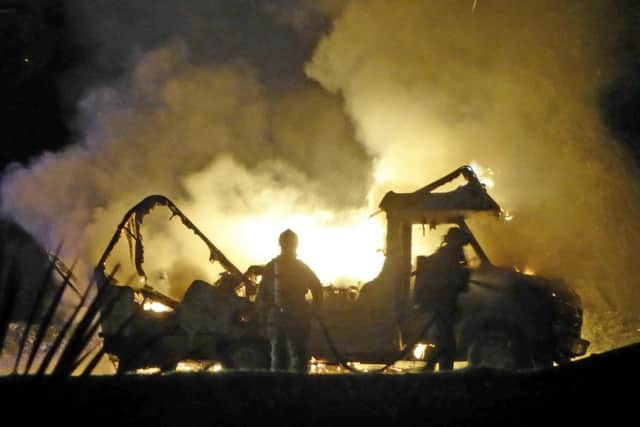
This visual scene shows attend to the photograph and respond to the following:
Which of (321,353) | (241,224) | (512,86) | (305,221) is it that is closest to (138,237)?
(321,353)


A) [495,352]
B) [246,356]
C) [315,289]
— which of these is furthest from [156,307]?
[495,352]

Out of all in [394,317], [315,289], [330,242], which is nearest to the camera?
[315,289]

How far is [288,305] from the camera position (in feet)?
24.4

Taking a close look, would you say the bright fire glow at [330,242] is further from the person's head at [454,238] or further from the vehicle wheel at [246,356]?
the vehicle wheel at [246,356]

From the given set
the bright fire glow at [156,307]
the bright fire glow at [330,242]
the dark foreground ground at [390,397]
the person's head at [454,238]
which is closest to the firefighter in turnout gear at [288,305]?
the person's head at [454,238]

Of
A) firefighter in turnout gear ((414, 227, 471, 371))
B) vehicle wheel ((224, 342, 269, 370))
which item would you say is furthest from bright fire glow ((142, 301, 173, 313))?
firefighter in turnout gear ((414, 227, 471, 371))

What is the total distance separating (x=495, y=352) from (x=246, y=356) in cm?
347

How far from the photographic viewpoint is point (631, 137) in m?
16.2

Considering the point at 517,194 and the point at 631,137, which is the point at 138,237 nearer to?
the point at 517,194

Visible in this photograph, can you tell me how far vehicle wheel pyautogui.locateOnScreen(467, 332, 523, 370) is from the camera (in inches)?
311

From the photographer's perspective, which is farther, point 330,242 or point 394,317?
point 330,242

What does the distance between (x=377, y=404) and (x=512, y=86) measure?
630 inches

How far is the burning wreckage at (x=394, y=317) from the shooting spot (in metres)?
8.02

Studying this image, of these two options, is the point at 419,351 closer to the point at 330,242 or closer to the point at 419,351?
the point at 419,351
